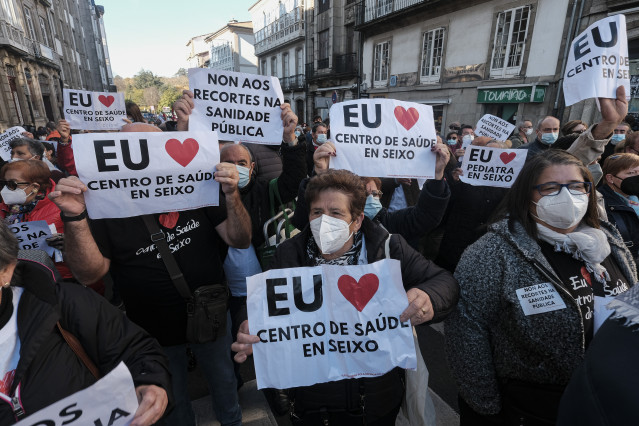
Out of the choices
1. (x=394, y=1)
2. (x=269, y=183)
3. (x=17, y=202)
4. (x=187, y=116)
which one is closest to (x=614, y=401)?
(x=269, y=183)

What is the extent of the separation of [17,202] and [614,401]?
345 cm

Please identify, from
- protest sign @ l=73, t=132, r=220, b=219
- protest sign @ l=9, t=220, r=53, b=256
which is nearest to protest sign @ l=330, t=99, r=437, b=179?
protest sign @ l=73, t=132, r=220, b=219

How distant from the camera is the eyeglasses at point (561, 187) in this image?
1.68m

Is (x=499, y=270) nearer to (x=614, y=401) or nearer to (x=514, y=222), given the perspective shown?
(x=514, y=222)

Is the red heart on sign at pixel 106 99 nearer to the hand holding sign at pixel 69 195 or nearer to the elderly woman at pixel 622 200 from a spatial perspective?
the hand holding sign at pixel 69 195

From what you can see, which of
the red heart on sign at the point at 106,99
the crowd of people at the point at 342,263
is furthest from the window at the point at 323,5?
the crowd of people at the point at 342,263

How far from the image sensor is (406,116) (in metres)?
2.53

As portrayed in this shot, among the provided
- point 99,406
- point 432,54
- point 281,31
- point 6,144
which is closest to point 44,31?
point 281,31

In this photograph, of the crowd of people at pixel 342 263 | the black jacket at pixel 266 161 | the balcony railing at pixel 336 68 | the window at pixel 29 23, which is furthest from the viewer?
the balcony railing at pixel 336 68

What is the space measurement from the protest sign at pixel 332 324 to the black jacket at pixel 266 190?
1.21 m

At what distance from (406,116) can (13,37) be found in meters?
24.5

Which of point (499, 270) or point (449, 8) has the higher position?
point (449, 8)

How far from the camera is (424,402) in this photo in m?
1.68

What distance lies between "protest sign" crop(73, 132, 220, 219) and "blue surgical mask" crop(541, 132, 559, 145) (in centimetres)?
526
